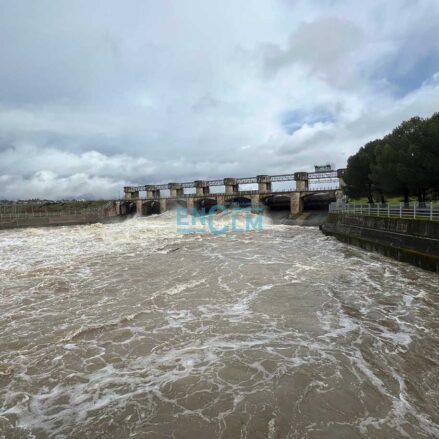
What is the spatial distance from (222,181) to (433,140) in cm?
3820

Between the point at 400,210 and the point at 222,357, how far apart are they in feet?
48.9

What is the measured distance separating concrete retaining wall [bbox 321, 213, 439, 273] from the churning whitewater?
1520mm

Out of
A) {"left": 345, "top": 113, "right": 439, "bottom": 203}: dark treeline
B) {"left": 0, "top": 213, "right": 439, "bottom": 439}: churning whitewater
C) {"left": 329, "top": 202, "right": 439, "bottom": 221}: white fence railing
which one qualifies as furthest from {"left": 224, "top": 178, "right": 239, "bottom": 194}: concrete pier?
{"left": 0, "top": 213, "right": 439, "bottom": 439}: churning whitewater

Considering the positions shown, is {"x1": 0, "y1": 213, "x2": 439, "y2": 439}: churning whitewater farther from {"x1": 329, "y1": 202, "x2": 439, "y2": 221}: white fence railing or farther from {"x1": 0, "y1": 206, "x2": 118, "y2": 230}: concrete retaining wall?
{"x1": 0, "y1": 206, "x2": 118, "y2": 230}: concrete retaining wall

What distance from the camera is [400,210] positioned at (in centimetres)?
1705

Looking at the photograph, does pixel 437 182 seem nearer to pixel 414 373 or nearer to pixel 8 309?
pixel 414 373

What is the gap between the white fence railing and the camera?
14672mm

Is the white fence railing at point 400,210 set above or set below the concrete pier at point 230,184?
below

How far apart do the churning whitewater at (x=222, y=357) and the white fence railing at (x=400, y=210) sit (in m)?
3.65

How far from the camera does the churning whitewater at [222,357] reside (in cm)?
423

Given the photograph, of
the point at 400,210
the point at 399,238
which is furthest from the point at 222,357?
the point at 400,210

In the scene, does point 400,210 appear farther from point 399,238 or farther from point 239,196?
point 239,196

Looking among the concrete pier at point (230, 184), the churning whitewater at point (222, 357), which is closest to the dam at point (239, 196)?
the concrete pier at point (230, 184)

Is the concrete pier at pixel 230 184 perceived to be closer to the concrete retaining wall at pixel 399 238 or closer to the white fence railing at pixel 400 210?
the white fence railing at pixel 400 210
